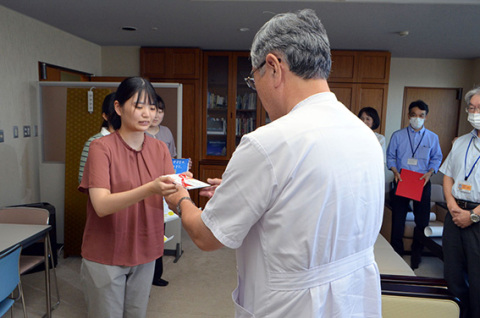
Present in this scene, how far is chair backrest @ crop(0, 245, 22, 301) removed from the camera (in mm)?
1710

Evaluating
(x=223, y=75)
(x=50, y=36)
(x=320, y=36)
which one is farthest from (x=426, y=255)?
(x=50, y=36)

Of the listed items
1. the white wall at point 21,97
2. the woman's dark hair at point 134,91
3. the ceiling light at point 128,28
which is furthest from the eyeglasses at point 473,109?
the white wall at point 21,97

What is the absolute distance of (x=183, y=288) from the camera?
2.98 m

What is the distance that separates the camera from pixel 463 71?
5160 millimetres

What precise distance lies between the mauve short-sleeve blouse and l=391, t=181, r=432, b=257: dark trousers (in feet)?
9.57

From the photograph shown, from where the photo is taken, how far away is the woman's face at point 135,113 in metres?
1.47

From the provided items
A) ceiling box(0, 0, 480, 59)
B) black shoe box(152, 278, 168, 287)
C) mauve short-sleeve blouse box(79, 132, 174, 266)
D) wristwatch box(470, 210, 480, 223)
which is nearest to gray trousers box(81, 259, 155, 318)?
mauve short-sleeve blouse box(79, 132, 174, 266)

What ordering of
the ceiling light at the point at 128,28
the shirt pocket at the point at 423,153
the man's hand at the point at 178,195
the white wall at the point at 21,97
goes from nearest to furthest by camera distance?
the man's hand at the point at 178,195 < the white wall at the point at 21,97 < the shirt pocket at the point at 423,153 < the ceiling light at the point at 128,28

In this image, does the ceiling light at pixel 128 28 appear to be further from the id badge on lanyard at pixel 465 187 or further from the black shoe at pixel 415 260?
the black shoe at pixel 415 260

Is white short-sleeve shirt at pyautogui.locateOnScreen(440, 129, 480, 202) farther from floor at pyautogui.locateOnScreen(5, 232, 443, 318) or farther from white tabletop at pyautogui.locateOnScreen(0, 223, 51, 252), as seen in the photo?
white tabletop at pyautogui.locateOnScreen(0, 223, 51, 252)

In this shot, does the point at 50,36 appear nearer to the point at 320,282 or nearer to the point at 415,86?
the point at 320,282

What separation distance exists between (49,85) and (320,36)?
3368 mm

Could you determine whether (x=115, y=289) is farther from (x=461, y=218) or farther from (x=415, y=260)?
(x=415, y=260)

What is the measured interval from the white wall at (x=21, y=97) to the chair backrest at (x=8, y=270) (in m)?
1.77
